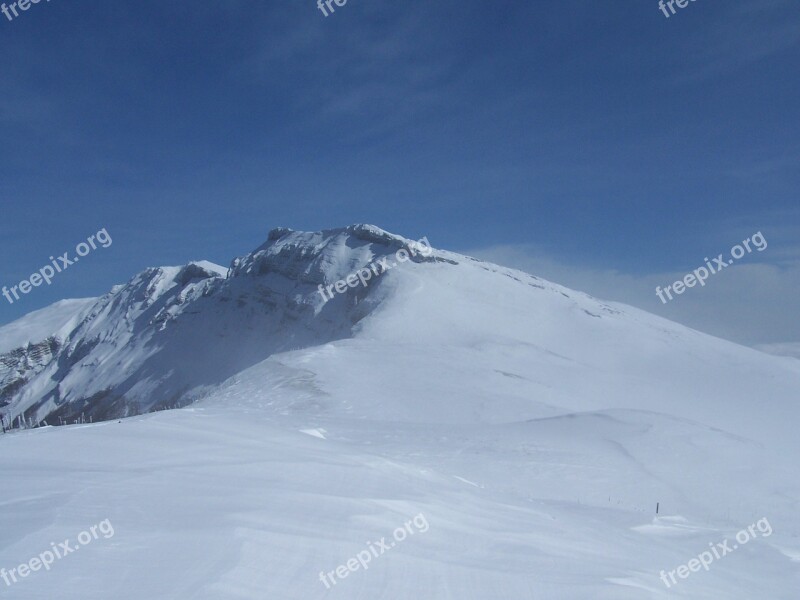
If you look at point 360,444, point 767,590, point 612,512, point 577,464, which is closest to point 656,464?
point 577,464

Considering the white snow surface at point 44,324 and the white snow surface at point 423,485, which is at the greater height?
the white snow surface at point 423,485

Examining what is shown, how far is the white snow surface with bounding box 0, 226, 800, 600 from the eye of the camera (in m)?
5.73

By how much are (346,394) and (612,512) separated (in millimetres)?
17196

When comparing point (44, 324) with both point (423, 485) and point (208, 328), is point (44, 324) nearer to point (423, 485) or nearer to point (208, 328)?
point (208, 328)

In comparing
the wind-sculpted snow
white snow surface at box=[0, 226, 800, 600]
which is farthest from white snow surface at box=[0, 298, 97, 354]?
white snow surface at box=[0, 226, 800, 600]

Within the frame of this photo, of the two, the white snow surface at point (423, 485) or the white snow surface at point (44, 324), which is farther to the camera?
the white snow surface at point (44, 324)

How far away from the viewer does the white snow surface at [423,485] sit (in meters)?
5.73

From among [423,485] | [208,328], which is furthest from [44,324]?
[423,485]

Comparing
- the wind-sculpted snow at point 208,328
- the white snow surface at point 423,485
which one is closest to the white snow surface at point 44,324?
the wind-sculpted snow at point 208,328

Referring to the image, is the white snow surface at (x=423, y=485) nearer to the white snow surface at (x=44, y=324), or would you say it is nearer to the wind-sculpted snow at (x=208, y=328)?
the wind-sculpted snow at (x=208, y=328)

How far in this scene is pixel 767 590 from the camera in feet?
25.8

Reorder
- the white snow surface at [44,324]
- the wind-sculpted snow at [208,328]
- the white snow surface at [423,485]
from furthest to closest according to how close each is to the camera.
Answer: the white snow surface at [44,324]
the wind-sculpted snow at [208,328]
the white snow surface at [423,485]

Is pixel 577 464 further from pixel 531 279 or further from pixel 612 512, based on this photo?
pixel 531 279

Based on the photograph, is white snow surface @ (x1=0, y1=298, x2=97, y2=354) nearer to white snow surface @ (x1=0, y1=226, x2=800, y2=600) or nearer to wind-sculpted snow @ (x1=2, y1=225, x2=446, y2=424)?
wind-sculpted snow @ (x1=2, y1=225, x2=446, y2=424)
